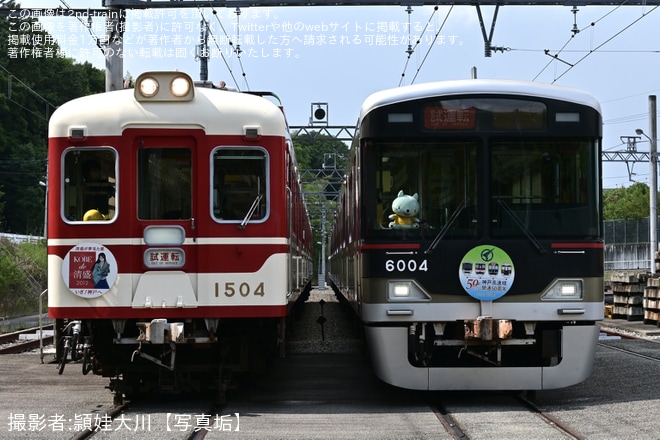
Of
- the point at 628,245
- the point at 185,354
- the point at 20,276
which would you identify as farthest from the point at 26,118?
the point at 185,354

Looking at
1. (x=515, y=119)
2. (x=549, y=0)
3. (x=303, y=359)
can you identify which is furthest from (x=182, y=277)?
(x=549, y=0)

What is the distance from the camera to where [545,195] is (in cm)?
871

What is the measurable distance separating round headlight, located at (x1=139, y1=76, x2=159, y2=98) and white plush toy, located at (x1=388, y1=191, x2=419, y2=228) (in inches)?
A: 90.8

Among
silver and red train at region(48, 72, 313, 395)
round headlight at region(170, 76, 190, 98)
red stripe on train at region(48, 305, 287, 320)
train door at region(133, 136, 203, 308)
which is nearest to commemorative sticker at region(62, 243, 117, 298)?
silver and red train at region(48, 72, 313, 395)

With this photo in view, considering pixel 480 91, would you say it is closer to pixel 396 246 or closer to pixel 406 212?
pixel 406 212

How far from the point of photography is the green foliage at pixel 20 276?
92.7 ft

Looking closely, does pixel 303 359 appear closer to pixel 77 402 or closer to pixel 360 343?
pixel 360 343

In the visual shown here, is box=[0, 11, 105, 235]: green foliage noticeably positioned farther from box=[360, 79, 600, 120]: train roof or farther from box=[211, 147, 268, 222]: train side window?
box=[360, 79, 600, 120]: train roof

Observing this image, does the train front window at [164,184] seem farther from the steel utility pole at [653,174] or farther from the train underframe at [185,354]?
the steel utility pole at [653,174]

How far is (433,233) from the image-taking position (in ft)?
28.5

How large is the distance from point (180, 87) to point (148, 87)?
0.91 ft

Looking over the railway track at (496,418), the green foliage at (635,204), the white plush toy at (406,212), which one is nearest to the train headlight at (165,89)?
the white plush toy at (406,212)

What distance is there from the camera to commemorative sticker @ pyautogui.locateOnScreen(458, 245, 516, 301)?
28.2ft

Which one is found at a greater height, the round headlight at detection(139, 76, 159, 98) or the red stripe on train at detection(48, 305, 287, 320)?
the round headlight at detection(139, 76, 159, 98)
